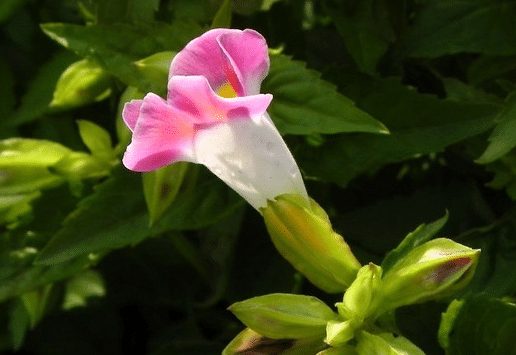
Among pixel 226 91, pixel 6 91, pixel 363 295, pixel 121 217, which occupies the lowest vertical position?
pixel 6 91

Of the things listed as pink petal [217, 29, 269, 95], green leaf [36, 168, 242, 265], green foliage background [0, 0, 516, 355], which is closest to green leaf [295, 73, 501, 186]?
green foliage background [0, 0, 516, 355]

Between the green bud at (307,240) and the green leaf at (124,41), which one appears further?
the green leaf at (124,41)

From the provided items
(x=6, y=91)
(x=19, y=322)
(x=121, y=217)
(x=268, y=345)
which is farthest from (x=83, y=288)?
(x=268, y=345)

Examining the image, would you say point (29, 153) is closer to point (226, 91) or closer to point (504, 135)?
point (226, 91)

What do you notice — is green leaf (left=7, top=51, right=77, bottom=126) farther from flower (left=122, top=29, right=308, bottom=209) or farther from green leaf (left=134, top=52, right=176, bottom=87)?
flower (left=122, top=29, right=308, bottom=209)

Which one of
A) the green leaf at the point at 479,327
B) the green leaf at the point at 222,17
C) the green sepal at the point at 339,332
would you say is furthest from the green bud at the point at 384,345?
the green leaf at the point at 222,17

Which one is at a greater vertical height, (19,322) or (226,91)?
(226,91)

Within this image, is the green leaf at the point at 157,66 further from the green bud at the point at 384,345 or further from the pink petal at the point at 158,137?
the green bud at the point at 384,345
